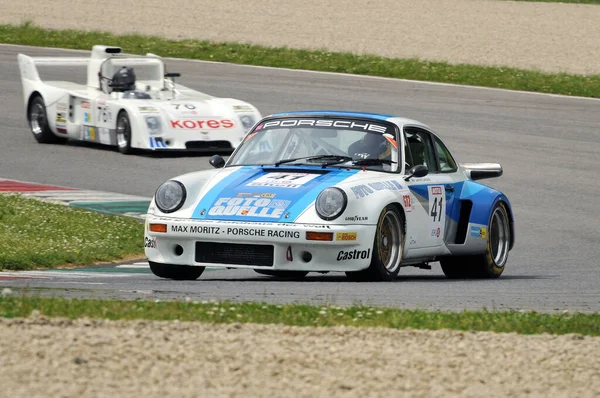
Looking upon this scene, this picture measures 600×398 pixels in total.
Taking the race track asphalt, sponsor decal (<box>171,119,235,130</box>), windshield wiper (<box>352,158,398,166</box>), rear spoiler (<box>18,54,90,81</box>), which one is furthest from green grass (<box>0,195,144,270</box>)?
rear spoiler (<box>18,54,90,81</box>)

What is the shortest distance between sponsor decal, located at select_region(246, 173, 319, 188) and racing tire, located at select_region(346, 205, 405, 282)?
637 millimetres

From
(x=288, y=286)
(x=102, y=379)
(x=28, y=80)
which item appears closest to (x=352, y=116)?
(x=288, y=286)

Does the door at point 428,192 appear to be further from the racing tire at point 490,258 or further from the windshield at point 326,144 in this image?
the racing tire at point 490,258

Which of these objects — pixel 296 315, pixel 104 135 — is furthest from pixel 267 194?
pixel 104 135

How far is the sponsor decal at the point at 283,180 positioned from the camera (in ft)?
32.3

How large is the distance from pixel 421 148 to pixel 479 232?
87 cm

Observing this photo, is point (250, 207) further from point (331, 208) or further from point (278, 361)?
point (278, 361)

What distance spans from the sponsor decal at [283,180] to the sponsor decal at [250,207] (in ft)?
0.75

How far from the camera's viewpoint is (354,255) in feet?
31.3

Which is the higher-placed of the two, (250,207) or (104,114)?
(250,207)

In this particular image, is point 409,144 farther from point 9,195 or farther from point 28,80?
point 28,80

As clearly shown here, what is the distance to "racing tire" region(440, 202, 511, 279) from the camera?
37.4ft

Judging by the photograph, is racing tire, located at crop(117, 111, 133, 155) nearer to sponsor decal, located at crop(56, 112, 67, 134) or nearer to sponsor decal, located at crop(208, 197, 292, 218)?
sponsor decal, located at crop(56, 112, 67, 134)

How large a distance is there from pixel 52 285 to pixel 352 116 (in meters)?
3.06
